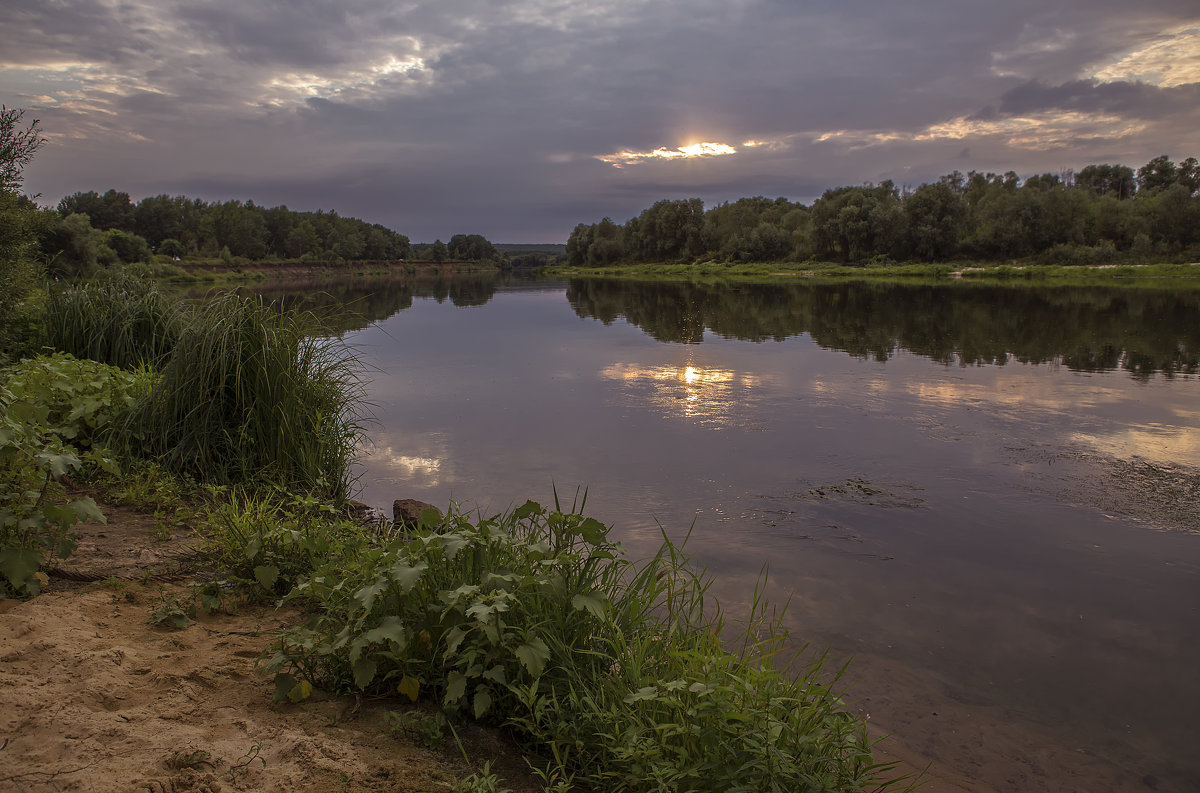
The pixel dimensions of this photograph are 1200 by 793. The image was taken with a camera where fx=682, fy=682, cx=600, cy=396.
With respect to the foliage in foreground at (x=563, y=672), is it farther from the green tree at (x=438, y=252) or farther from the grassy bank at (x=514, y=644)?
the green tree at (x=438, y=252)

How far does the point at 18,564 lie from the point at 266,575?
113cm

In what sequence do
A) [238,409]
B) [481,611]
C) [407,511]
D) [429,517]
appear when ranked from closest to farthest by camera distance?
[481,611] → [429,517] → [407,511] → [238,409]

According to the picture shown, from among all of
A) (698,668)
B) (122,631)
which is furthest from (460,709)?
(122,631)

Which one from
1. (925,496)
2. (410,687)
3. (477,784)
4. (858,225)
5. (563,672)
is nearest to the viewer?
(477,784)

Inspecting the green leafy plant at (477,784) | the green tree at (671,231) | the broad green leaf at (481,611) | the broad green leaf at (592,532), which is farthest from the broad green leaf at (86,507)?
the green tree at (671,231)

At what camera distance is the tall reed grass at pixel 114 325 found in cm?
862

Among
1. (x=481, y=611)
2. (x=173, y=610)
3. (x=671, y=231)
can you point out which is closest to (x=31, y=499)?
(x=173, y=610)

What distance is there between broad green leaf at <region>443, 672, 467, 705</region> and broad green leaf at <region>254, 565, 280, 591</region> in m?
1.59

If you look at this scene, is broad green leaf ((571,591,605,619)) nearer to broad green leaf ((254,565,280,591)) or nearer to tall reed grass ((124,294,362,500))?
broad green leaf ((254,565,280,591))

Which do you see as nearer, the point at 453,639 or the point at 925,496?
the point at 453,639

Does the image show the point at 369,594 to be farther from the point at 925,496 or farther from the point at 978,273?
the point at 978,273

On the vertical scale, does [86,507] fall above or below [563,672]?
above

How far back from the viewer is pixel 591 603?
316 centimetres

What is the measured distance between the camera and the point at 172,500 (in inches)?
211
